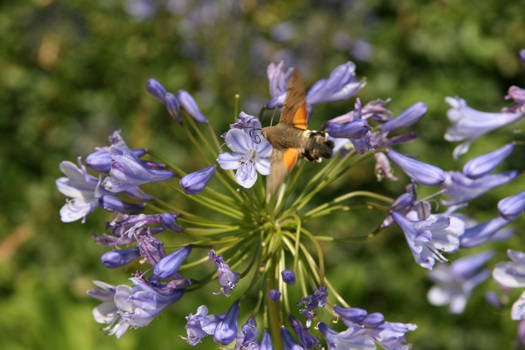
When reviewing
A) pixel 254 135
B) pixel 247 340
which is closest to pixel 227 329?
pixel 247 340

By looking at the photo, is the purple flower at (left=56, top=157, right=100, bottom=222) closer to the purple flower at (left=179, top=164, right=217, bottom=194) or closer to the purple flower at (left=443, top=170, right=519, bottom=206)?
the purple flower at (left=179, top=164, right=217, bottom=194)

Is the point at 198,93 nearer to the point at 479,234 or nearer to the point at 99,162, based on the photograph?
the point at 99,162

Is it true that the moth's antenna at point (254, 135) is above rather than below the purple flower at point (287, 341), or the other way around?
above

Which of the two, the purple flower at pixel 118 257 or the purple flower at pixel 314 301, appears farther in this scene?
the purple flower at pixel 118 257

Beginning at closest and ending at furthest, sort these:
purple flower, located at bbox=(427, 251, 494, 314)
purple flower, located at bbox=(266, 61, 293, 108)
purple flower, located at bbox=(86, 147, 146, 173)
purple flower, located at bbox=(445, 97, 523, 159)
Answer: purple flower, located at bbox=(86, 147, 146, 173), purple flower, located at bbox=(266, 61, 293, 108), purple flower, located at bbox=(445, 97, 523, 159), purple flower, located at bbox=(427, 251, 494, 314)

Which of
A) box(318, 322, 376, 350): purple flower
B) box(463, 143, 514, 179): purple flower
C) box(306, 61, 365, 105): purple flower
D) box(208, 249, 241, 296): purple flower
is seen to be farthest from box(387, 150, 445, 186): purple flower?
box(208, 249, 241, 296): purple flower

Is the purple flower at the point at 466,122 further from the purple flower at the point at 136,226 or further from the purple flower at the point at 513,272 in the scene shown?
the purple flower at the point at 136,226

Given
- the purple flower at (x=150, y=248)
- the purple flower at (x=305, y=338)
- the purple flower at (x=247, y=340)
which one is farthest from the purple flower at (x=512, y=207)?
the purple flower at (x=150, y=248)

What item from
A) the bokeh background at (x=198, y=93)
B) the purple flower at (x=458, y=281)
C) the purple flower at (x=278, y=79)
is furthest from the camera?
the bokeh background at (x=198, y=93)
